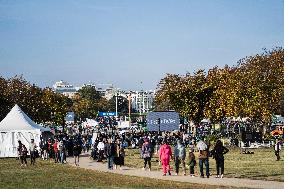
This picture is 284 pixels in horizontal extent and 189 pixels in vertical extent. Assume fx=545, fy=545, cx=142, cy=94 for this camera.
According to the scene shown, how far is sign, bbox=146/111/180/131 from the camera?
135 feet

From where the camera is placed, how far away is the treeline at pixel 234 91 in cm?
5822

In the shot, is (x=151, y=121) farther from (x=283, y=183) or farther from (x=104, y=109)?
(x=104, y=109)

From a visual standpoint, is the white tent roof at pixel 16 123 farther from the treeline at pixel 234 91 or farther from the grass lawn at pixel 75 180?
the treeline at pixel 234 91

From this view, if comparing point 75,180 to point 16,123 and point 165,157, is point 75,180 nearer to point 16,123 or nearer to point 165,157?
point 165,157

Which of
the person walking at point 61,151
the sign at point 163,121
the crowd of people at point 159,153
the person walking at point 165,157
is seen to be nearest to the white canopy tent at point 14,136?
the crowd of people at point 159,153

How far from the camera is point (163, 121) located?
41375 millimetres

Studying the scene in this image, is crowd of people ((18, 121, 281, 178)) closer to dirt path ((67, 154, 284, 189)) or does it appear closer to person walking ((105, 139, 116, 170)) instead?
person walking ((105, 139, 116, 170))

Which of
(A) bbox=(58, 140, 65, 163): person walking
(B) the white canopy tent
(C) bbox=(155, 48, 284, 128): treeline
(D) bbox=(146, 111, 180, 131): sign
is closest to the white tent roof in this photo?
(B) the white canopy tent

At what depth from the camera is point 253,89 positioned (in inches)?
2274

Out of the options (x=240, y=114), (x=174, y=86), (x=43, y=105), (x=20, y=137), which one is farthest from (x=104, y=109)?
(x=20, y=137)

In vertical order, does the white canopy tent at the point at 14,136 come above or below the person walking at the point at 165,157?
above

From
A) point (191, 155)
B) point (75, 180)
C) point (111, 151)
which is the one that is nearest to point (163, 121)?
point (111, 151)

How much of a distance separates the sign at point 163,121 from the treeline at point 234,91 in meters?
17.9

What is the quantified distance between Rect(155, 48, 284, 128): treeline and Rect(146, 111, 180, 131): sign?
706 inches
